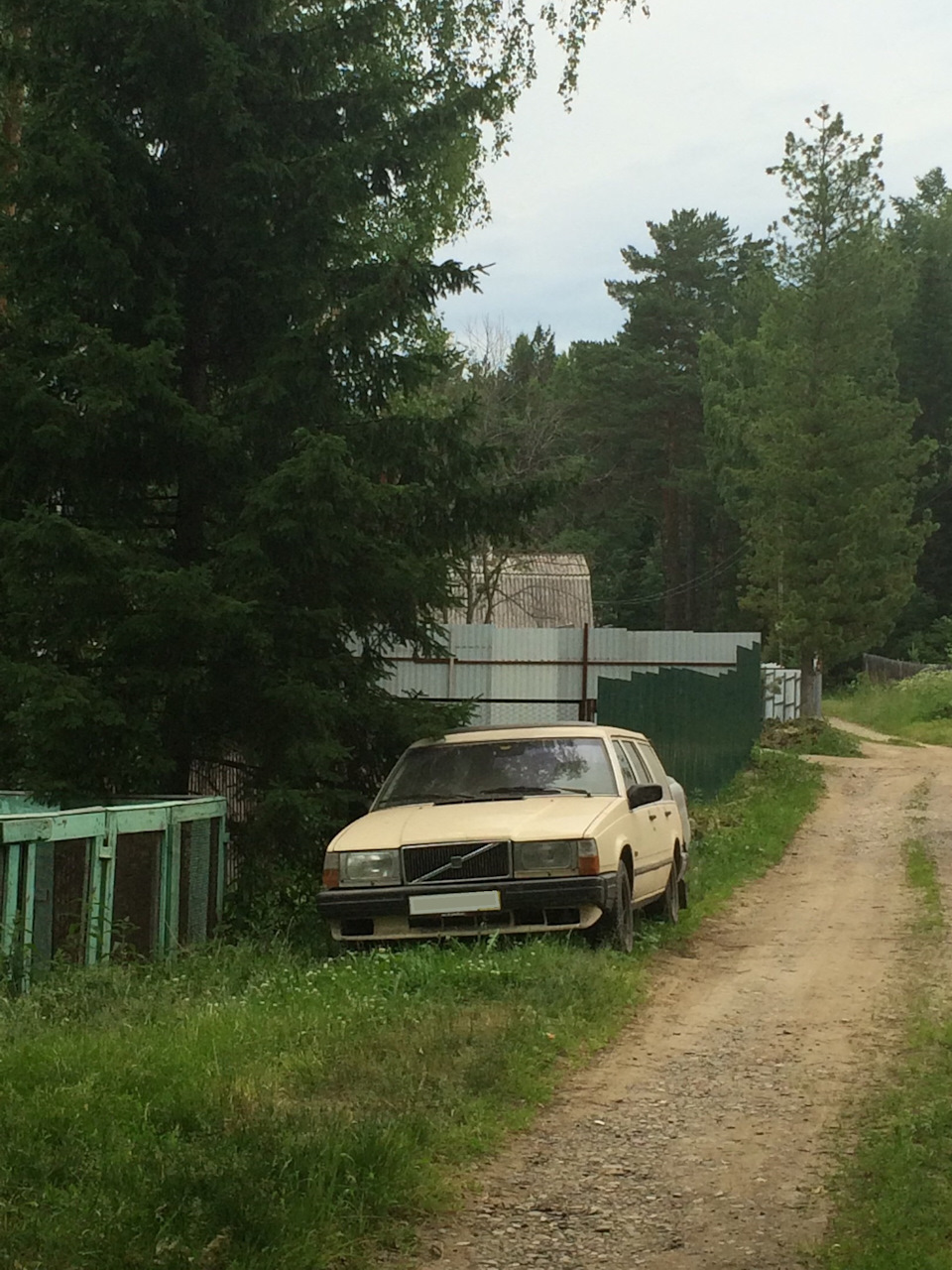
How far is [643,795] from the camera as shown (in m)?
10.9

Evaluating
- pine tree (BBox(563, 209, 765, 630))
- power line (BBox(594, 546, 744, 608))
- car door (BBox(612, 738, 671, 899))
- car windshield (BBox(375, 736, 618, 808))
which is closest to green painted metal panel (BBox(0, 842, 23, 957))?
car windshield (BBox(375, 736, 618, 808))

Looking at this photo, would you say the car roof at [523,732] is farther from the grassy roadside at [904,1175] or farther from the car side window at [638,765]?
the grassy roadside at [904,1175]

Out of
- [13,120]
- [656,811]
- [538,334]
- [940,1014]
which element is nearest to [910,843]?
[656,811]

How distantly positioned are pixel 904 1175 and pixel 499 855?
4464mm

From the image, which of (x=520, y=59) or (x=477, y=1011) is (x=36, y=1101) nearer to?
(x=477, y=1011)

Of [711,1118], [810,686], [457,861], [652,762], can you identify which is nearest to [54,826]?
[457,861]

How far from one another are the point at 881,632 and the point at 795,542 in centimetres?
363

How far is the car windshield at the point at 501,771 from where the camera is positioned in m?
10.9

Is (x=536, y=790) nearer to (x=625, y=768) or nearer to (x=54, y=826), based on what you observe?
(x=625, y=768)

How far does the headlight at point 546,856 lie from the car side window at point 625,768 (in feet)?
5.32

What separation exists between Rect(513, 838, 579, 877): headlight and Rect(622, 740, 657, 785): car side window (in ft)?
7.29

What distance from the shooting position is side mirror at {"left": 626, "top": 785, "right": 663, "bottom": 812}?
1082 centimetres

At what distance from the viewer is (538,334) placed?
101000 mm

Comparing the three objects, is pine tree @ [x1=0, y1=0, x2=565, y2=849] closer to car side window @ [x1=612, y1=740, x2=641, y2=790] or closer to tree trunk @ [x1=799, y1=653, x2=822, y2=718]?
car side window @ [x1=612, y1=740, x2=641, y2=790]
